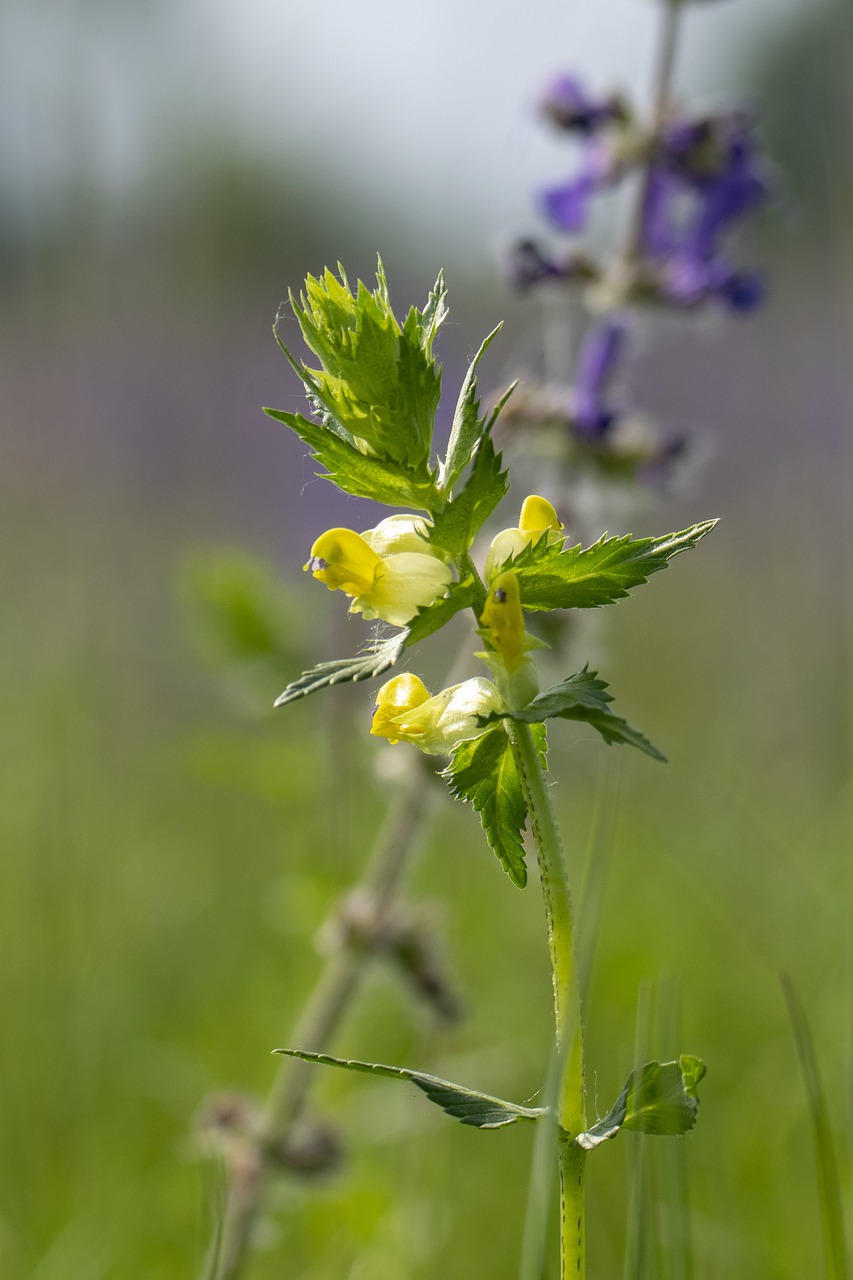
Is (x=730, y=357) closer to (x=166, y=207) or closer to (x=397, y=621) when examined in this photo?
(x=166, y=207)

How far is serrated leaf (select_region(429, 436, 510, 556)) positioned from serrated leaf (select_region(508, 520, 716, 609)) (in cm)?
3

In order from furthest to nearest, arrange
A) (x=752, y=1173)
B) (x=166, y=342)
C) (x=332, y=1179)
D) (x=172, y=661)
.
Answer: (x=166, y=342)
(x=172, y=661)
(x=752, y=1173)
(x=332, y=1179)

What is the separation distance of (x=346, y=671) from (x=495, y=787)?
0.12 meters

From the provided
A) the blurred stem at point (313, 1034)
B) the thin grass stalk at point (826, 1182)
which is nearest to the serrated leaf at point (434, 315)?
the thin grass stalk at point (826, 1182)

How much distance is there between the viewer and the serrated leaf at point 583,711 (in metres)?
0.63

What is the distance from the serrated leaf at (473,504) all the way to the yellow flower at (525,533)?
2 centimetres

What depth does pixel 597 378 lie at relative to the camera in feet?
6.77

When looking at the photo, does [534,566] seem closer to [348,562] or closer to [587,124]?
[348,562]

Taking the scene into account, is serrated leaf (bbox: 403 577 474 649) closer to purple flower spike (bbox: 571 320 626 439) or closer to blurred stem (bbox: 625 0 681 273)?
purple flower spike (bbox: 571 320 626 439)

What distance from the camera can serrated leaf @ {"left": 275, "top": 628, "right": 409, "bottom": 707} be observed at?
2.12ft

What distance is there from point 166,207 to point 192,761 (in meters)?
5.09

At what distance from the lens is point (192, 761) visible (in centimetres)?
207

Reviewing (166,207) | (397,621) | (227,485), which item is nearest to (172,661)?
(227,485)

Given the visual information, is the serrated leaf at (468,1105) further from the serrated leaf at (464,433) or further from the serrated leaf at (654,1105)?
the serrated leaf at (464,433)
